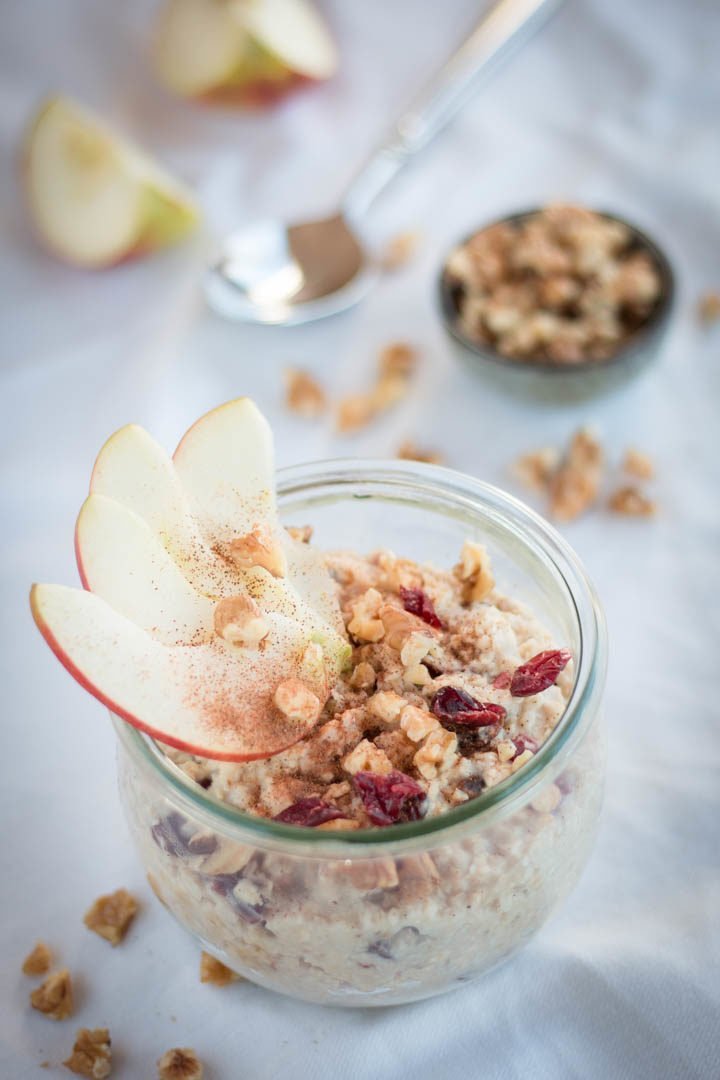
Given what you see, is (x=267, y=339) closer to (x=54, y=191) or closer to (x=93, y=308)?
(x=93, y=308)

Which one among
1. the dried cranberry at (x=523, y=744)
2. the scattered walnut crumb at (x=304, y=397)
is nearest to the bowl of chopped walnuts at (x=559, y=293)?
the scattered walnut crumb at (x=304, y=397)

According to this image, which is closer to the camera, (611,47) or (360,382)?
(360,382)

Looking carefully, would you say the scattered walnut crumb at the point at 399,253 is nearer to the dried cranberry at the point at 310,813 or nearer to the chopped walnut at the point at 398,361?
the chopped walnut at the point at 398,361

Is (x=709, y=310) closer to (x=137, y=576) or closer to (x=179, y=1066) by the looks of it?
(x=137, y=576)

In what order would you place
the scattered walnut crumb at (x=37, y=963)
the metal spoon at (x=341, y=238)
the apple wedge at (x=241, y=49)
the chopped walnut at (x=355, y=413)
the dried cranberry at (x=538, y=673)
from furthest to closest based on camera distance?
the apple wedge at (x=241, y=49), the metal spoon at (x=341, y=238), the chopped walnut at (x=355, y=413), the scattered walnut crumb at (x=37, y=963), the dried cranberry at (x=538, y=673)

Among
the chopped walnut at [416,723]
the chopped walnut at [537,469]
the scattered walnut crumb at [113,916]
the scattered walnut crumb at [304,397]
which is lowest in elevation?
the scattered walnut crumb at [113,916]

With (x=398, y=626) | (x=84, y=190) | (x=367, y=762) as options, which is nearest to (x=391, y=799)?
(x=367, y=762)

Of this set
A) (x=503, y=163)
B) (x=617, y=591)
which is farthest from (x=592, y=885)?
(x=503, y=163)
